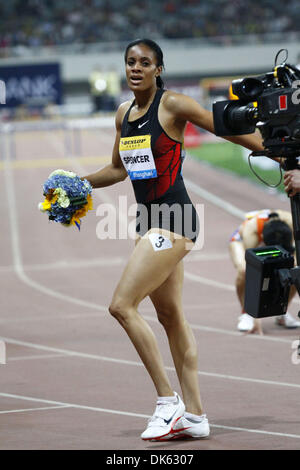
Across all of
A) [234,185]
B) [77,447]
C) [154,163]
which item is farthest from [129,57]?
[234,185]

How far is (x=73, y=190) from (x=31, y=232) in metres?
13.1

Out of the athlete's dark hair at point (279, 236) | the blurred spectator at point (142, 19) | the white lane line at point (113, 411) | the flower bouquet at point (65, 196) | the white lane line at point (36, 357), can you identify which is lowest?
the white lane line at point (36, 357)

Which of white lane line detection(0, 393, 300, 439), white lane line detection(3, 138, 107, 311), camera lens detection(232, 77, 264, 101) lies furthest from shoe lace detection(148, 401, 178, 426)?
white lane line detection(3, 138, 107, 311)

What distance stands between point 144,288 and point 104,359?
3.06 m

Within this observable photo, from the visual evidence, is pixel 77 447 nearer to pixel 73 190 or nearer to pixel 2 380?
pixel 73 190

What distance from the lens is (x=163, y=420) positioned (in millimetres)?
5301

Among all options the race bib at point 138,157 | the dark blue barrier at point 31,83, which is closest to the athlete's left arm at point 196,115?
the race bib at point 138,157

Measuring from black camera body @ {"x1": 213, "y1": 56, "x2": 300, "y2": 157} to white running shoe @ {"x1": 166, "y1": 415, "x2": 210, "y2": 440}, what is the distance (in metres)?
1.63

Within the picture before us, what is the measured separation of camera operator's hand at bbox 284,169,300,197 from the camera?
4789 millimetres

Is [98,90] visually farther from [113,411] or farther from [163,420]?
[163,420]

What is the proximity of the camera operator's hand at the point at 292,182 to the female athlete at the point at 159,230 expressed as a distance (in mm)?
423

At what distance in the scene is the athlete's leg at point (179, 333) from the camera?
17.9 feet

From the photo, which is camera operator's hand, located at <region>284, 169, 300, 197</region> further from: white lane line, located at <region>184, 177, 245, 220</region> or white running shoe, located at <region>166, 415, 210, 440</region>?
white lane line, located at <region>184, 177, 245, 220</region>

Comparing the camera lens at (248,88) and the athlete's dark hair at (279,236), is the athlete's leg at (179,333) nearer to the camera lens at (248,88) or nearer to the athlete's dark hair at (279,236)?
the camera lens at (248,88)
